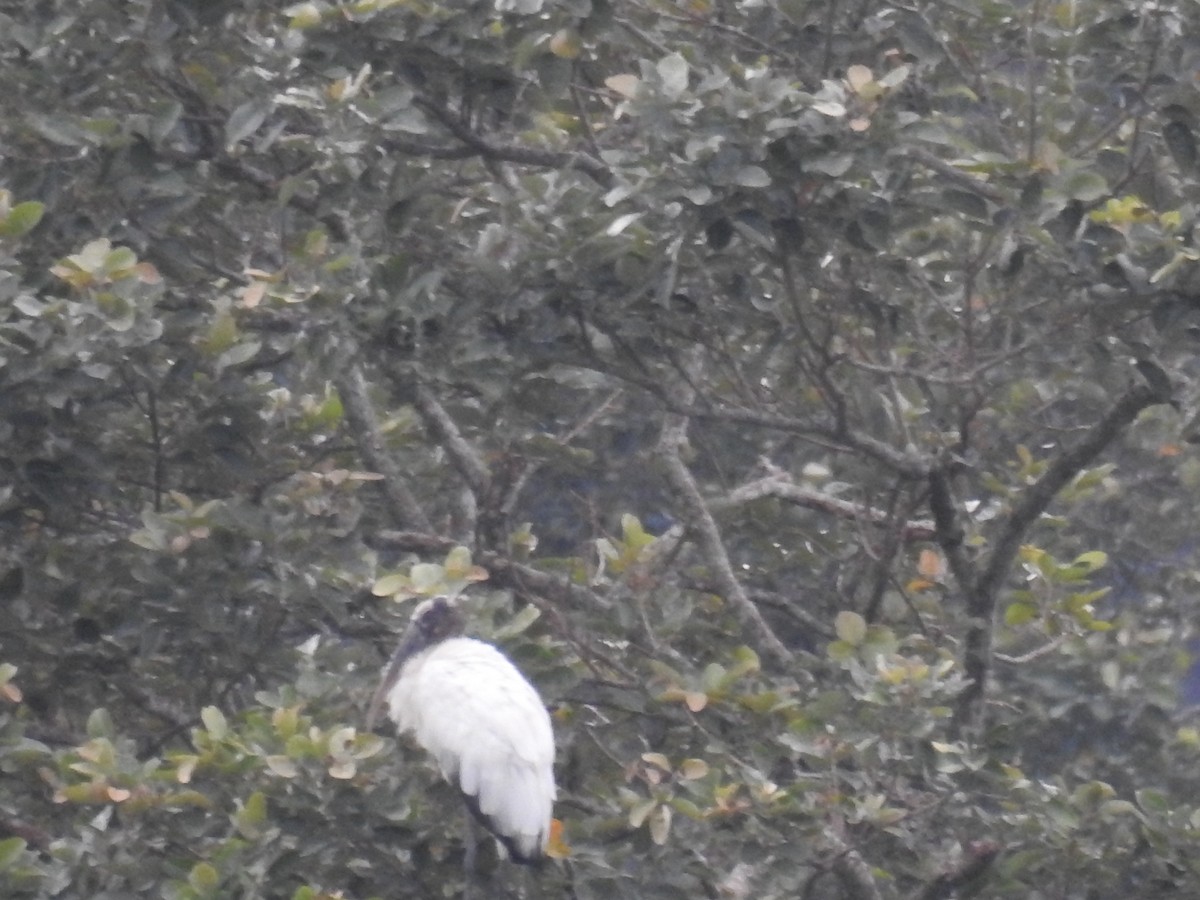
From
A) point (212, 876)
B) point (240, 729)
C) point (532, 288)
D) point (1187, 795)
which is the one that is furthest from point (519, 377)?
point (1187, 795)

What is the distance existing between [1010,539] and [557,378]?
1.24m

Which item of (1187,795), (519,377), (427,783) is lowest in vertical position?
(1187,795)

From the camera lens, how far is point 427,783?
16.7ft

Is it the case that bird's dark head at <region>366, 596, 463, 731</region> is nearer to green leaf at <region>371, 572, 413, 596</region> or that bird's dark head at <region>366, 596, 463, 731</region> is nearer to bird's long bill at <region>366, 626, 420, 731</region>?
bird's long bill at <region>366, 626, 420, 731</region>

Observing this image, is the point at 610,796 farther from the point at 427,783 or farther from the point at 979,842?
the point at 979,842

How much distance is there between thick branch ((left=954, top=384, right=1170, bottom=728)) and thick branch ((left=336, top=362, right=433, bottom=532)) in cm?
167

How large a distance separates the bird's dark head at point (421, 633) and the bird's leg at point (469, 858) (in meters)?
0.37

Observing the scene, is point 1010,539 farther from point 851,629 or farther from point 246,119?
point 246,119

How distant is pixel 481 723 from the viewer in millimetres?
5180

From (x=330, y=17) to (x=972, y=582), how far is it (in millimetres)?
2185

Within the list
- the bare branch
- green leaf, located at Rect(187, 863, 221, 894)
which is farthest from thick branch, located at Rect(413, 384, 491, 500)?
green leaf, located at Rect(187, 863, 221, 894)

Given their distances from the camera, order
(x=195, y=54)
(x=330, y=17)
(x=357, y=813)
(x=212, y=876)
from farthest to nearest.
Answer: (x=195, y=54) < (x=330, y=17) < (x=357, y=813) < (x=212, y=876)

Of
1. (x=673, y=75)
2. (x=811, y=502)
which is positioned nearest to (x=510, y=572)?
(x=811, y=502)

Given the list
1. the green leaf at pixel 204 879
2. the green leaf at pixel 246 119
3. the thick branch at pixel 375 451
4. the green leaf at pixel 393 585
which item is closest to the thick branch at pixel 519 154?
the green leaf at pixel 246 119
